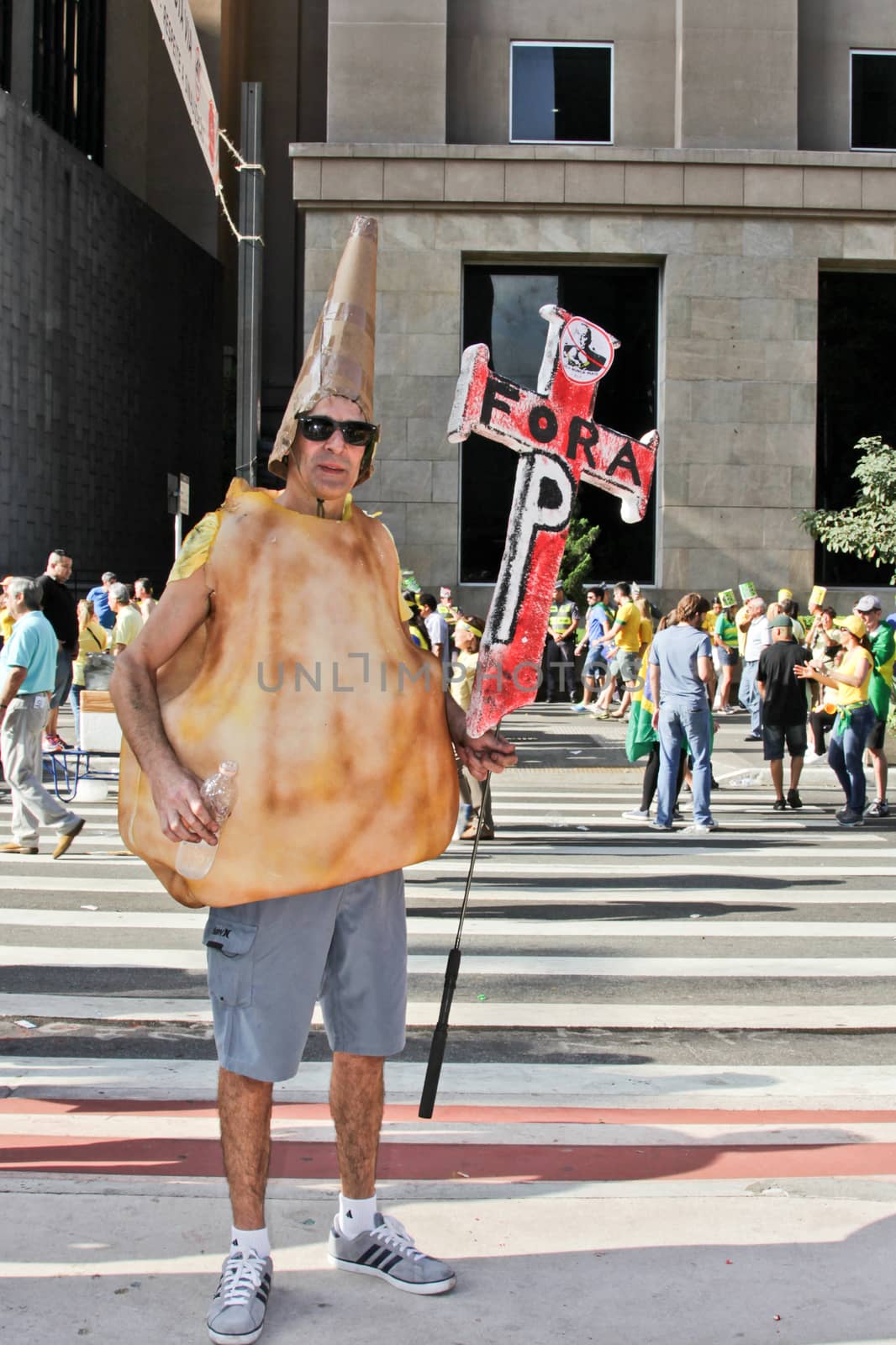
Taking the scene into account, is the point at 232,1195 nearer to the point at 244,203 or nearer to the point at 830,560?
the point at 244,203

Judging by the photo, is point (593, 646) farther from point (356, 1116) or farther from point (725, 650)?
point (356, 1116)

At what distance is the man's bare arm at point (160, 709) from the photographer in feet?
10.7

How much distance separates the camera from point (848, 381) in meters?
24.7

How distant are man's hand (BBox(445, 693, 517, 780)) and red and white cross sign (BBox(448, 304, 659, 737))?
80 millimetres

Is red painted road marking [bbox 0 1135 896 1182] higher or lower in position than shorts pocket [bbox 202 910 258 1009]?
lower

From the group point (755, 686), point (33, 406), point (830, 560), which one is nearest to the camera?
point (755, 686)

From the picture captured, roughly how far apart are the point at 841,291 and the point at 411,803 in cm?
2300

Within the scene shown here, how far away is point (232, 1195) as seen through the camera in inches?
131

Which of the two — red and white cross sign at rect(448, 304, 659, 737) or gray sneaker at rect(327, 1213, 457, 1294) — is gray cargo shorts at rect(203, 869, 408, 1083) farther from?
red and white cross sign at rect(448, 304, 659, 737)

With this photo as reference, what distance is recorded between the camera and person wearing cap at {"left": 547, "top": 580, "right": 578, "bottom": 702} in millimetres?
23047

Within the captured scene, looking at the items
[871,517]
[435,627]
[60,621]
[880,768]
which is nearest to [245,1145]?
[880,768]

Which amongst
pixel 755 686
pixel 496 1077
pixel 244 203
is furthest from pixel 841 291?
pixel 496 1077

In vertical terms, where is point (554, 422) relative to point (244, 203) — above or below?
below

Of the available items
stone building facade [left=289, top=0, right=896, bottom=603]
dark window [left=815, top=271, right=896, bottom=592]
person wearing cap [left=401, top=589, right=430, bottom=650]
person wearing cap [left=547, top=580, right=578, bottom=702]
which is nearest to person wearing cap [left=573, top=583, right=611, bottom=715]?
person wearing cap [left=547, top=580, right=578, bottom=702]
